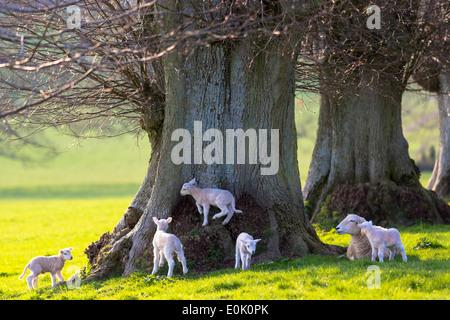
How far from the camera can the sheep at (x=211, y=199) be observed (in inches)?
368

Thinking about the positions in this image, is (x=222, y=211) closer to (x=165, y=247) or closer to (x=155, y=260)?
(x=165, y=247)

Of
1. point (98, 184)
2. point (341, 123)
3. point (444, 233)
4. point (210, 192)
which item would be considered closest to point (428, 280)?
point (210, 192)

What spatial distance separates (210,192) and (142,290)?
2014mm

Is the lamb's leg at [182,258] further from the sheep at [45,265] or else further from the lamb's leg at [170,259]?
the sheep at [45,265]

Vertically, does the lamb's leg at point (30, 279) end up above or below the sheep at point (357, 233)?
below

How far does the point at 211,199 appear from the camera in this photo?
9.38 meters

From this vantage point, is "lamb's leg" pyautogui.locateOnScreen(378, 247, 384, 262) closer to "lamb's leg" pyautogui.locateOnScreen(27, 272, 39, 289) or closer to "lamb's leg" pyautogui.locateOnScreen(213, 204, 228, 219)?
"lamb's leg" pyautogui.locateOnScreen(213, 204, 228, 219)

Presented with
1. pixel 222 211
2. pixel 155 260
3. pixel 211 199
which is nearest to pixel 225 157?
pixel 211 199

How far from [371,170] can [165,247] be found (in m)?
7.85

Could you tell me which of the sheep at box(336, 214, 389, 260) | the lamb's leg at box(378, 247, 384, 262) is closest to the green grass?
the lamb's leg at box(378, 247, 384, 262)

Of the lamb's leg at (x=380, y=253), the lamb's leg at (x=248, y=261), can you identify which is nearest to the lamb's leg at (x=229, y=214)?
the lamb's leg at (x=248, y=261)

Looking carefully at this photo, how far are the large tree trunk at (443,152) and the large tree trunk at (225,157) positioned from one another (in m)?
11.0

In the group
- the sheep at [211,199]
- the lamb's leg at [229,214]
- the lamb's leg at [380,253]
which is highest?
the sheep at [211,199]

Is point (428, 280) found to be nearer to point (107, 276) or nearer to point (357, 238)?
point (357, 238)
